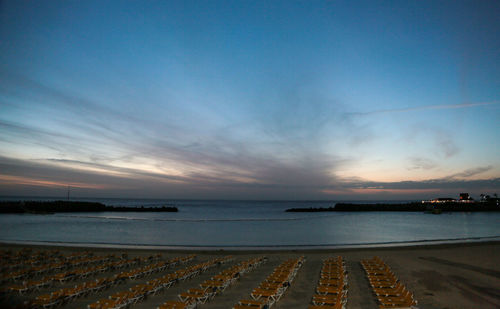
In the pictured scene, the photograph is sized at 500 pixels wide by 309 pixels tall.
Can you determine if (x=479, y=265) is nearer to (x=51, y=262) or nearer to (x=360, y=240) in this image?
(x=360, y=240)

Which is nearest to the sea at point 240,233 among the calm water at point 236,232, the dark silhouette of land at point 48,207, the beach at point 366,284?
the calm water at point 236,232

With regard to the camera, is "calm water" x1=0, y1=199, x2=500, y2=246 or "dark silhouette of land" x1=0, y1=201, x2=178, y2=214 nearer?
"calm water" x1=0, y1=199, x2=500, y2=246

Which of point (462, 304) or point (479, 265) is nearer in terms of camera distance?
point (462, 304)

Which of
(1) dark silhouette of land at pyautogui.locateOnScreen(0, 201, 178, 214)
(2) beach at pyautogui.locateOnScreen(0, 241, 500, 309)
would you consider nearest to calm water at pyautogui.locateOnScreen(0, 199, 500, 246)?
(2) beach at pyautogui.locateOnScreen(0, 241, 500, 309)

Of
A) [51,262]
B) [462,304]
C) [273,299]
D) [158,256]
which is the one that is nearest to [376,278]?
[462,304]

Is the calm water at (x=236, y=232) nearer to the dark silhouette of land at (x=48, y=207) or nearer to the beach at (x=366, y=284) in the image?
the beach at (x=366, y=284)

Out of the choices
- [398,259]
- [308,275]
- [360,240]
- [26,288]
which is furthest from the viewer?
[360,240]

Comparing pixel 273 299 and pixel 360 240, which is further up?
pixel 273 299

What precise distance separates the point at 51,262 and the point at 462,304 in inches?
685

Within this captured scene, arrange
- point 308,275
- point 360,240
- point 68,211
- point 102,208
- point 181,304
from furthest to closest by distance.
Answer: point 102,208 < point 68,211 < point 360,240 < point 308,275 < point 181,304

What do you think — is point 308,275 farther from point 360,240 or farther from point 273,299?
point 360,240

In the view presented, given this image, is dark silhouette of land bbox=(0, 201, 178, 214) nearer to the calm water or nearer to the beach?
the calm water

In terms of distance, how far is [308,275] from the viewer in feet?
42.9

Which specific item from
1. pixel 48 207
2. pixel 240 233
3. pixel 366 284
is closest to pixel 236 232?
pixel 240 233
